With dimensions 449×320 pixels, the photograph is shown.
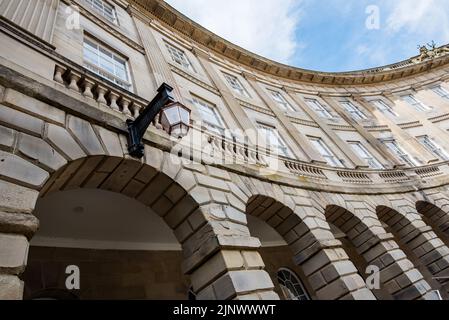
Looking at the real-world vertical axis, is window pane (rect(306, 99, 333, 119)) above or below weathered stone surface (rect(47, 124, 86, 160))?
above

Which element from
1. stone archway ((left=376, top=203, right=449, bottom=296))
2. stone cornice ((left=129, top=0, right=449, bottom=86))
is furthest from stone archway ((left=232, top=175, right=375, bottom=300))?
stone cornice ((left=129, top=0, right=449, bottom=86))

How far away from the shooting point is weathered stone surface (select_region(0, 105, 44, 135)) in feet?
10.8

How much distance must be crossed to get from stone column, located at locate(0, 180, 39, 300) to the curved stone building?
0.01m

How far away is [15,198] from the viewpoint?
2824mm

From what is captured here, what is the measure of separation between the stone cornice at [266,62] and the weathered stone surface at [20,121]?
1060cm

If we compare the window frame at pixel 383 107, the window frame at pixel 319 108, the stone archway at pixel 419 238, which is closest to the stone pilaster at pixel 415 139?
the window frame at pixel 383 107

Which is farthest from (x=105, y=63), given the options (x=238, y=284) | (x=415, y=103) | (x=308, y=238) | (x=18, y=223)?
(x=415, y=103)

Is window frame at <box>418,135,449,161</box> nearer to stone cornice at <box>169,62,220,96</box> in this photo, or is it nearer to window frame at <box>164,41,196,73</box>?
stone cornice at <box>169,62,220,96</box>

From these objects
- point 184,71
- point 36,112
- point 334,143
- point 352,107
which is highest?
point 352,107

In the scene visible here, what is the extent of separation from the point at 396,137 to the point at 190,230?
56.1ft

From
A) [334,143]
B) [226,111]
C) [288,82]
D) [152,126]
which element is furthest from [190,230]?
[288,82]

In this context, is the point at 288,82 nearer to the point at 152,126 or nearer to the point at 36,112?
the point at 152,126

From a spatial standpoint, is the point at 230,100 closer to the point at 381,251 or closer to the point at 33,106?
the point at 381,251

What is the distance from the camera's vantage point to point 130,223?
648 centimetres
